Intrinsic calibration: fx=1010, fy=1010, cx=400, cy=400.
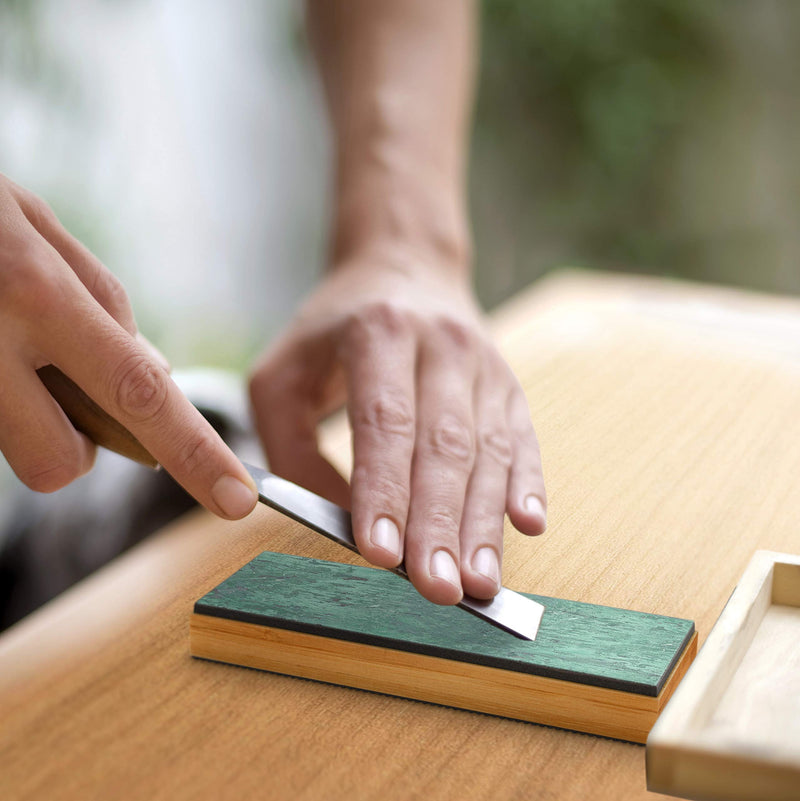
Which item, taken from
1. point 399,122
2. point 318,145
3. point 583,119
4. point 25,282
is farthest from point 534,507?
point 583,119

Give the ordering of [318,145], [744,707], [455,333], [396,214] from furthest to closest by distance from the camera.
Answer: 1. [318,145]
2. [396,214]
3. [455,333]
4. [744,707]

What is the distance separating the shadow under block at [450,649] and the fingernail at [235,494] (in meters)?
0.05

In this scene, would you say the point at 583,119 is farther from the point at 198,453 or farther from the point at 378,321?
the point at 198,453

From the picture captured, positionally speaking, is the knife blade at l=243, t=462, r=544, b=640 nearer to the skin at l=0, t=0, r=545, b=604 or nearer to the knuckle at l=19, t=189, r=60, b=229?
the skin at l=0, t=0, r=545, b=604

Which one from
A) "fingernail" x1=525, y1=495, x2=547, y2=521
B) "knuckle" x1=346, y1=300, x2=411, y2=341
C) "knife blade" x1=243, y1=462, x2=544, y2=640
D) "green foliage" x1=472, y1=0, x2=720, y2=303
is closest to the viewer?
"knife blade" x1=243, y1=462, x2=544, y2=640

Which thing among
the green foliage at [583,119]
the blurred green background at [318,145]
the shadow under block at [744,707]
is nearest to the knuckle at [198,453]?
the shadow under block at [744,707]

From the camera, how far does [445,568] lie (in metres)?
0.47

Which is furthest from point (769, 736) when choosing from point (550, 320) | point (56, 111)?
point (56, 111)

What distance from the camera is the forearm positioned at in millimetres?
896

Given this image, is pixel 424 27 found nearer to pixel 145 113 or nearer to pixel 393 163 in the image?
pixel 393 163

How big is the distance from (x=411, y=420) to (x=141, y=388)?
177 millimetres

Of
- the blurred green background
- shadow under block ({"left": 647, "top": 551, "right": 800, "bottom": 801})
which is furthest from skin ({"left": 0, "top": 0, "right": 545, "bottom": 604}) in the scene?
the blurred green background

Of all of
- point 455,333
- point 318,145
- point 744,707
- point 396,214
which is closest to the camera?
point 744,707

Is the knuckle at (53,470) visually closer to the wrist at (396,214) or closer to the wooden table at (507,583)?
the wooden table at (507,583)
